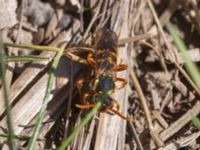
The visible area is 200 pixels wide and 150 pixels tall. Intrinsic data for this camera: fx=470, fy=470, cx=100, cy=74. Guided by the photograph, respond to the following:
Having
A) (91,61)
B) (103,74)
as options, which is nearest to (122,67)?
(103,74)

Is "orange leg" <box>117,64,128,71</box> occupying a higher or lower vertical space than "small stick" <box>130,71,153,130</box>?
higher

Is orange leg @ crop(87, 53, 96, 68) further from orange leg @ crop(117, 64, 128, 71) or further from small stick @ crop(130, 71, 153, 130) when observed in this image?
small stick @ crop(130, 71, 153, 130)

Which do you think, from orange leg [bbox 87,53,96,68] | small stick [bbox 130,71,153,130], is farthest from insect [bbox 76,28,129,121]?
small stick [bbox 130,71,153,130]

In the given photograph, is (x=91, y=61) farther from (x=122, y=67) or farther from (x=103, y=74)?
(x=122, y=67)

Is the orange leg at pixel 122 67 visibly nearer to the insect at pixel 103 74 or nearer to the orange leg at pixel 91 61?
the insect at pixel 103 74

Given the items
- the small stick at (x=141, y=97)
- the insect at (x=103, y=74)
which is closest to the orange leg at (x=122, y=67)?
the insect at (x=103, y=74)

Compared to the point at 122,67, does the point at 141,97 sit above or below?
below

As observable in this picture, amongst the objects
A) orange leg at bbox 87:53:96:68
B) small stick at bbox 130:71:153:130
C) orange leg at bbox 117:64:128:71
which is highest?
orange leg at bbox 87:53:96:68

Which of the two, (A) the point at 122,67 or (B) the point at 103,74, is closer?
(B) the point at 103,74

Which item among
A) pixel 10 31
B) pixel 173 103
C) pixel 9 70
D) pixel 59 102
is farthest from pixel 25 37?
pixel 173 103
